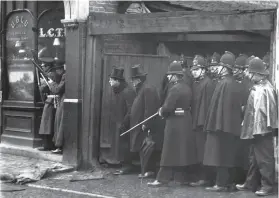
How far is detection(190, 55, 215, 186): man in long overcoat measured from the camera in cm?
866

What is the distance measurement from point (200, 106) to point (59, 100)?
353cm

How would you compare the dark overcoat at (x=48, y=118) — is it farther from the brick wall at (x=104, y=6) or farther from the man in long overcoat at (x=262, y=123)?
the man in long overcoat at (x=262, y=123)

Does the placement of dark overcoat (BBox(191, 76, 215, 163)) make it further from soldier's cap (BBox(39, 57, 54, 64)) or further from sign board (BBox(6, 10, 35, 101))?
sign board (BBox(6, 10, 35, 101))

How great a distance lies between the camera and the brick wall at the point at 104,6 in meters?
10.4

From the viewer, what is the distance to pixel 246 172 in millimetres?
9055

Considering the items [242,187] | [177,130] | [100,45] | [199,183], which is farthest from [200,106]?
[100,45]

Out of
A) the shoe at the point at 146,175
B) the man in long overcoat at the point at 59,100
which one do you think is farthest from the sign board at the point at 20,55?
the shoe at the point at 146,175

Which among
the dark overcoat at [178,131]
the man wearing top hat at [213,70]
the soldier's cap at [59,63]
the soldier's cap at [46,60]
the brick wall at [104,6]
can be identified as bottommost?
the dark overcoat at [178,131]

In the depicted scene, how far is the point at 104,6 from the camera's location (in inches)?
421

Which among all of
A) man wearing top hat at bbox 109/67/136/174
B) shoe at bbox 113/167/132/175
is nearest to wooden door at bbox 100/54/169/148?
man wearing top hat at bbox 109/67/136/174

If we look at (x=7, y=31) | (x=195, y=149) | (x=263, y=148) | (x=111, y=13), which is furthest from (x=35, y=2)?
(x=263, y=148)

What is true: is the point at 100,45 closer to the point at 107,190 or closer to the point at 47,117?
the point at 47,117

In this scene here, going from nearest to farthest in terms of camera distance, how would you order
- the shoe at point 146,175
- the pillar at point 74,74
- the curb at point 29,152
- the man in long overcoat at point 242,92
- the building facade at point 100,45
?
the man in long overcoat at point 242,92 → the building facade at point 100,45 → the shoe at point 146,175 → the pillar at point 74,74 → the curb at point 29,152

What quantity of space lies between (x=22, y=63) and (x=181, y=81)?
15.1 feet
